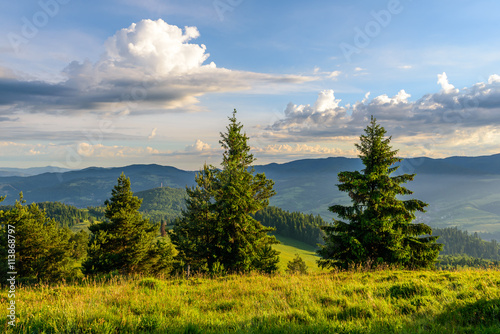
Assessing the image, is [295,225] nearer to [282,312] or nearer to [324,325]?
[282,312]

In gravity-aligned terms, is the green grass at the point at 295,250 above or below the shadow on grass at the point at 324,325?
below

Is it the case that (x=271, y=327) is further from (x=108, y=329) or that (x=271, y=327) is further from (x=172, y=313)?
(x=108, y=329)

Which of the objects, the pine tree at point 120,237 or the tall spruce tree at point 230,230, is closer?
the tall spruce tree at point 230,230

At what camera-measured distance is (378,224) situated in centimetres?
1717

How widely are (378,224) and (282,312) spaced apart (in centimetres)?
1335

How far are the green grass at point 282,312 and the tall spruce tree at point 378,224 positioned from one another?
8.48 m

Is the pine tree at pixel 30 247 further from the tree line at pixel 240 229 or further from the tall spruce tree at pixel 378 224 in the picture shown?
the tall spruce tree at pixel 378 224

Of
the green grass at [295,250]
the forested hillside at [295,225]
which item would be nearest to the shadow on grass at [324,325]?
the green grass at [295,250]

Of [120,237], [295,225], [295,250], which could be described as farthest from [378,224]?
[295,225]

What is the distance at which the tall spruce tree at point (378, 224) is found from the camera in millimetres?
17078

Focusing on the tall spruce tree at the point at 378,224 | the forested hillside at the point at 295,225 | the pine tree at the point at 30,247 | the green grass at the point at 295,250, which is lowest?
the green grass at the point at 295,250

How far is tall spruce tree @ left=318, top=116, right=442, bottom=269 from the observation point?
17078 mm

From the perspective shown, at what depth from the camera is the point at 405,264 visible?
17.3m

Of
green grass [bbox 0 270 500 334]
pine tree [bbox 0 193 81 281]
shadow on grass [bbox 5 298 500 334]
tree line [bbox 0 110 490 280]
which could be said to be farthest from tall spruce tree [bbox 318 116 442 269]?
pine tree [bbox 0 193 81 281]
